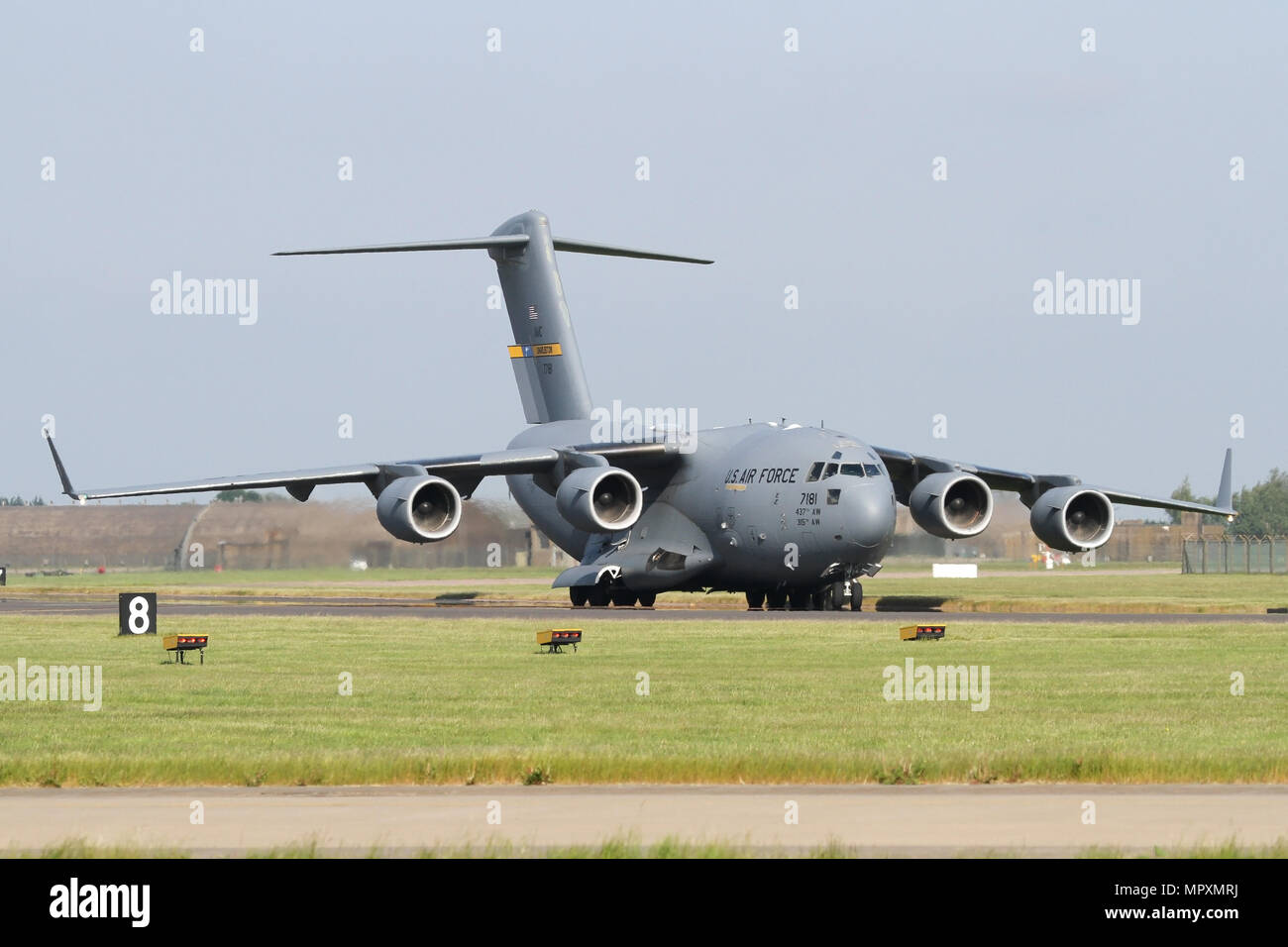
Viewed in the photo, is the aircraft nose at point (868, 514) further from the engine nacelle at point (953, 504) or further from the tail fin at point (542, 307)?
the tail fin at point (542, 307)

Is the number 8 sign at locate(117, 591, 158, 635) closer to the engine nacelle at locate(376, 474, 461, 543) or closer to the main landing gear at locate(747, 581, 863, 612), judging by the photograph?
the engine nacelle at locate(376, 474, 461, 543)

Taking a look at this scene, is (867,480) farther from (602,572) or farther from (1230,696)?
(1230,696)

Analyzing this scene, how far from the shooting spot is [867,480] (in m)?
46.1

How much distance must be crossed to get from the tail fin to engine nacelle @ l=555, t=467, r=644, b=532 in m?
8.83

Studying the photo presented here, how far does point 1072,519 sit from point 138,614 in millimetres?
23469

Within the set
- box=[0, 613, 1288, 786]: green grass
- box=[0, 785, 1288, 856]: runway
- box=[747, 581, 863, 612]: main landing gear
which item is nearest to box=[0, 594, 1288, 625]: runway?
box=[747, 581, 863, 612]: main landing gear

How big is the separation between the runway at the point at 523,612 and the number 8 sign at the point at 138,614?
732cm

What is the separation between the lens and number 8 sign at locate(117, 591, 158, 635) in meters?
39.8

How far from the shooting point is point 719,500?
4962 centimetres

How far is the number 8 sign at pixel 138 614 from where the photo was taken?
39.8m
